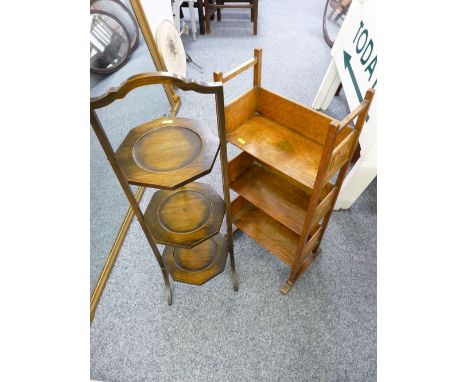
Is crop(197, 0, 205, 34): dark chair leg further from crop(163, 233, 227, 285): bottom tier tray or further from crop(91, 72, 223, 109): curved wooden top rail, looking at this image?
crop(91, 72, 223, 109): curved wooden top rail

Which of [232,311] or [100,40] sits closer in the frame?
[232,311]

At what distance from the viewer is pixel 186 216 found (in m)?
1.32

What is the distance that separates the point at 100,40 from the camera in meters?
1.96

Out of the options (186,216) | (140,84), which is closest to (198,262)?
(186,216)

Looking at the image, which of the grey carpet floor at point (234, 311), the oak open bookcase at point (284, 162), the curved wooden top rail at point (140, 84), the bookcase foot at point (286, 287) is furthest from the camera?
the bookcase foot at point (286, 287)

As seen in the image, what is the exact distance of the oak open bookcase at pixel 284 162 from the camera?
4.09 ft

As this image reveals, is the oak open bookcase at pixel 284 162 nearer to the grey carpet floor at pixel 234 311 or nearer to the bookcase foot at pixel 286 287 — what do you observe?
the bookcase foot at pixel 286 287

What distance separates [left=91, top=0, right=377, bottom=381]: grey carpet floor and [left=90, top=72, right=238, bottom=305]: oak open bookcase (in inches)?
11.5

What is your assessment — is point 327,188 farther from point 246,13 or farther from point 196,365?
point 246,13

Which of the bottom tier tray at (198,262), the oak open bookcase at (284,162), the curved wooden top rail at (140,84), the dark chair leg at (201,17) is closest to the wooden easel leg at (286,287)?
the oak open bookcase at (284,162)

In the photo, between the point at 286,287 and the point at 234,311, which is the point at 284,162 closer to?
the point at 286,287

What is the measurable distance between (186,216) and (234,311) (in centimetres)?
77
